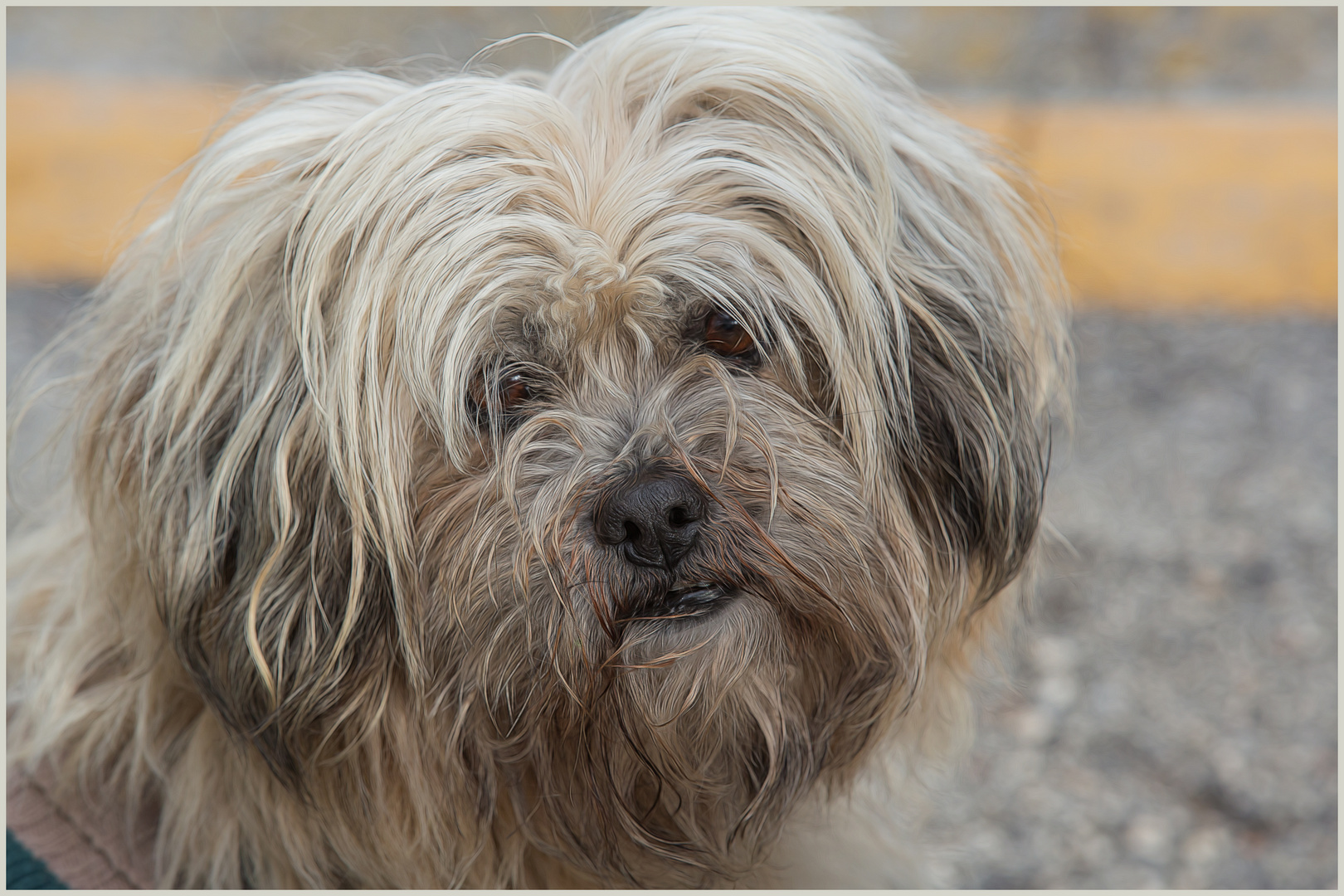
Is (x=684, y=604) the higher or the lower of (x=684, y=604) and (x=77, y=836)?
the higher

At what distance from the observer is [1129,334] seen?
11.8ft

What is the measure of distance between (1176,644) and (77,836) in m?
2.27

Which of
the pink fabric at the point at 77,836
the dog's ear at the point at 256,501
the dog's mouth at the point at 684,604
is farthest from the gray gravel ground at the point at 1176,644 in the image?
the dog's mouth at the point at 684,604

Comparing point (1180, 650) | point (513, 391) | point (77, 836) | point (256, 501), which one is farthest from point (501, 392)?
point (1180, 650)

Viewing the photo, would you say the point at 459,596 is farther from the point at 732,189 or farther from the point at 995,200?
the point at 995,200

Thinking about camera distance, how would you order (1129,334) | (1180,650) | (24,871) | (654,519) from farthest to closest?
(1129,334)
(1180,650)
(24,871)
(654,519)

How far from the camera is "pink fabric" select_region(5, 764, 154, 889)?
1362 millimetres

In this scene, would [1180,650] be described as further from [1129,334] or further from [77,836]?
[77,836]

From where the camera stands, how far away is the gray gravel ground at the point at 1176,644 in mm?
2225

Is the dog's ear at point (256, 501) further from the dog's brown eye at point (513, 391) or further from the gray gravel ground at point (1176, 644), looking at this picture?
the gray gravel ground at point (1176, 644)

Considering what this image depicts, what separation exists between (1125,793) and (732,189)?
1.70 meters

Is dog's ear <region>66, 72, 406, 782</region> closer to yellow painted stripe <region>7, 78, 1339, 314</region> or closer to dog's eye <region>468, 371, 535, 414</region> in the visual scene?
dog's eye <region>468, 371, 535, 414</region>

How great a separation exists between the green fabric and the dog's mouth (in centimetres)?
77

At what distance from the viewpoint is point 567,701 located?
123 cm
